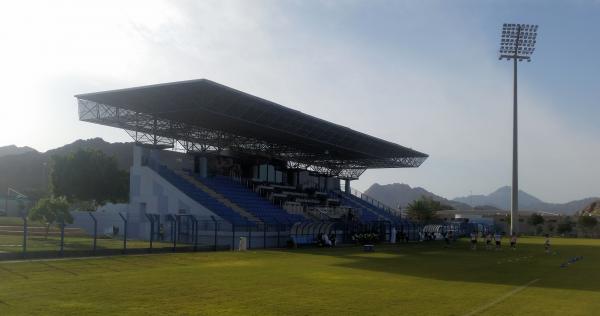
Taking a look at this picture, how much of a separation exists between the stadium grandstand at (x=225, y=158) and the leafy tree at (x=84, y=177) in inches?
766

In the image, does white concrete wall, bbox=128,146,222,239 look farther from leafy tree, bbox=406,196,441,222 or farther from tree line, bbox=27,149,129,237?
leafy tree, bbox=406,196,441,222

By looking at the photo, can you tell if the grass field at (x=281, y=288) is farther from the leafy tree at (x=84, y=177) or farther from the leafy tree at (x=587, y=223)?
the leafy tree at (x=587, y=223)

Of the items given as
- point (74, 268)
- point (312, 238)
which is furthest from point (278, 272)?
point (312, 238)

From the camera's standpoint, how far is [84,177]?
76.1 metres

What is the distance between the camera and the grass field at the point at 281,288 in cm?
1548

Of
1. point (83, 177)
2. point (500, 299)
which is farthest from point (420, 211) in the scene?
point (500, 299)

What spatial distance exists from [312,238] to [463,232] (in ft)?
151

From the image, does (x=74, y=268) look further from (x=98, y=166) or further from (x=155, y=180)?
Result: (x=98, y=166)

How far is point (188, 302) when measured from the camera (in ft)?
53.6

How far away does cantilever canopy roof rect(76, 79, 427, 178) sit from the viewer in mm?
47500

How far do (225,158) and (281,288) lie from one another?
48.8m

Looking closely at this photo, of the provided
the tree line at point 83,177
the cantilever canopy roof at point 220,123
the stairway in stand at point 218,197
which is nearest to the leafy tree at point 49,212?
the cantilever canopy roof at point 220,123

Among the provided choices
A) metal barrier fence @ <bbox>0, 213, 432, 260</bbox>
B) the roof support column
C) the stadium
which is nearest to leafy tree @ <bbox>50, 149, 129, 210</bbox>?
the stadium

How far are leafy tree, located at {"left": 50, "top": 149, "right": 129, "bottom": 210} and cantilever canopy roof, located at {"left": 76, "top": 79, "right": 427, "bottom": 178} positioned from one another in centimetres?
1925
